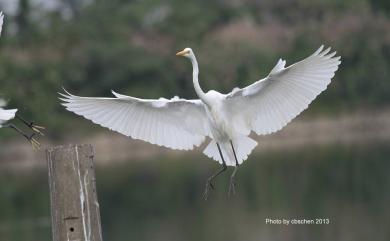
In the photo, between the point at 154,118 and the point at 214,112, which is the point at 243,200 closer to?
the point at 154,118

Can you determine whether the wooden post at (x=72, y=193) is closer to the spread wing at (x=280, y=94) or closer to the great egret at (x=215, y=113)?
the great egret at (x=215, y=113)

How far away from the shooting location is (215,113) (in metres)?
8.00

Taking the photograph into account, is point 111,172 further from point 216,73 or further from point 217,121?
point 217,121

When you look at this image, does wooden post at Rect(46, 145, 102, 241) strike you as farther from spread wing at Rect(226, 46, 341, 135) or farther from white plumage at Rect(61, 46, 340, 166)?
spread wing at Rect(226, 46, 341, 135)

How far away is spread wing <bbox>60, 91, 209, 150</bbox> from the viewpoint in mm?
7887

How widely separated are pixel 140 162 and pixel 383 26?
35.6 feet

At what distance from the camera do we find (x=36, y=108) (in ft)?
90.3

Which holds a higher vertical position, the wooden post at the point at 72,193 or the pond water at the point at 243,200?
the pond water at the point at 243,200

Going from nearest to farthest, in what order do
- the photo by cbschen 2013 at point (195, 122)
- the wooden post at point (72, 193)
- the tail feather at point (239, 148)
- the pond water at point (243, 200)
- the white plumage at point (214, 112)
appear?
the wooden post at point (72, 193)
the white plumage at point (214, 112)
the photo by cbschen 2013 at point (195, 122)
the tail feather at point (239, 148)
the pond water at point (243, 200)

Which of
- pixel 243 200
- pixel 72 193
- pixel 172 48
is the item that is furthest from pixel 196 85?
pixel 172 48

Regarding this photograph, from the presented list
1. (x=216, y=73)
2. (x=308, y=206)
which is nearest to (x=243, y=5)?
(x=216, y=73)

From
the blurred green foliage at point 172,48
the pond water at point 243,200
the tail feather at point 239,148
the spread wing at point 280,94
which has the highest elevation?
the blurred green foliage at point 172,48

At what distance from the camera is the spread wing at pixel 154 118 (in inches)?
311

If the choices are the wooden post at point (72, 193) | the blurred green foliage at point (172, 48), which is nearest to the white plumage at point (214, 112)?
the wooden post at point (72, 193)
